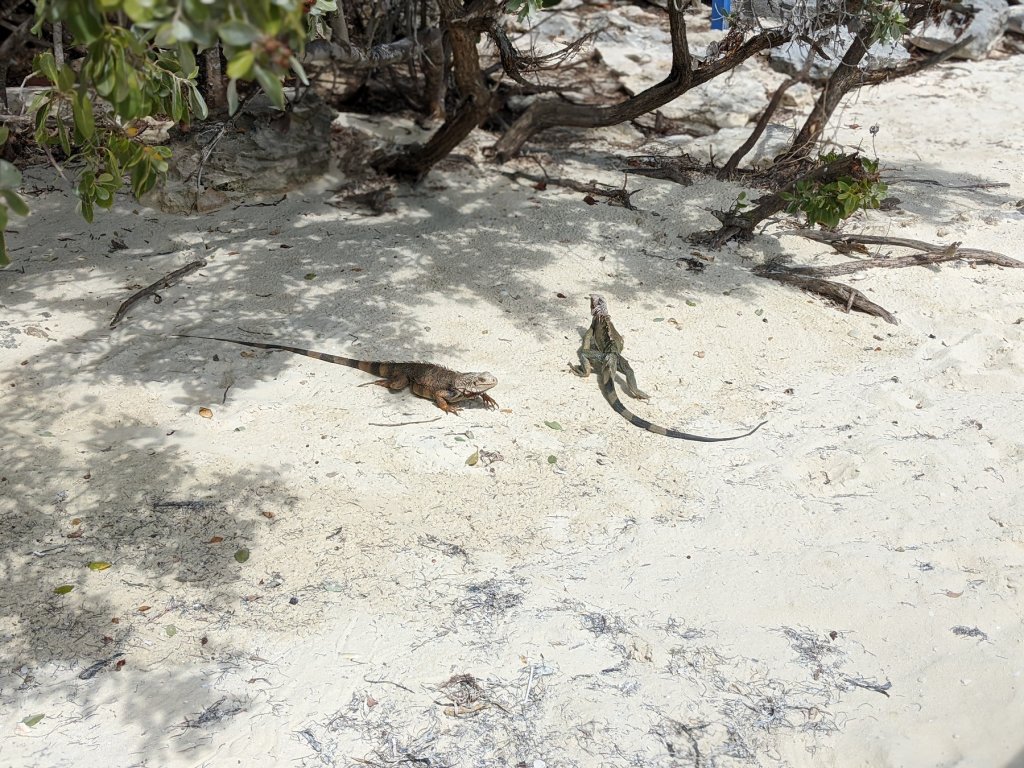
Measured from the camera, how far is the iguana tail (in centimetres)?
493

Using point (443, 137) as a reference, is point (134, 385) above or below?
below

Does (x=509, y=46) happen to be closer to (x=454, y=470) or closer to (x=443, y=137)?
(x=443, y=137)

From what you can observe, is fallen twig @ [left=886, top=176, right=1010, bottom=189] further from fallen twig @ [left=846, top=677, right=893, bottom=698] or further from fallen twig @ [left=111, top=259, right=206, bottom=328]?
fallen twig @ [left=111, top=259, right=206, bottom=328]

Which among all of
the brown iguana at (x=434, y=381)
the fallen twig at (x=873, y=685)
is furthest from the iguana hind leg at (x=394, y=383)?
the fallen twig at (x=873, y=685)

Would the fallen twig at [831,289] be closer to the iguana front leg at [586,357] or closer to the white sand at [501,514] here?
the white sand at [501,514]

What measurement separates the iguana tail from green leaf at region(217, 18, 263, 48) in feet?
11.5

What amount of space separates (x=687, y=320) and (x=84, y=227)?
487 centimetres

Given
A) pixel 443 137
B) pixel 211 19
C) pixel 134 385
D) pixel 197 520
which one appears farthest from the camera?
pixel 443 137

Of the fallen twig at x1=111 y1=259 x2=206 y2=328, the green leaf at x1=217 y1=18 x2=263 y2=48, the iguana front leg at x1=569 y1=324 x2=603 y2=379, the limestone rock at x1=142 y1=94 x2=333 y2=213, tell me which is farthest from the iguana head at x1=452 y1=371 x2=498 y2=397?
the limestone rock at x1=142 y1=94 x2=333 y2=213

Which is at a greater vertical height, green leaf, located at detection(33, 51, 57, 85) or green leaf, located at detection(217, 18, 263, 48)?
green leaf, located at detection(217, 18, 263, 48)

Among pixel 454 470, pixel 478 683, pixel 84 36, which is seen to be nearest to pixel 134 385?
pixel 454 470

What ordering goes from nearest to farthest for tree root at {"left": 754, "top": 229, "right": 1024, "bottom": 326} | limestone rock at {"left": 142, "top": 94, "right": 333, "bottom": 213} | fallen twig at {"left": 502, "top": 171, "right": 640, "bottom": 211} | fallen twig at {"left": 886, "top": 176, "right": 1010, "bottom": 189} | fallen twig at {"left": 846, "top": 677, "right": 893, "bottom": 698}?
fallen twig at {"left": 846, "top": 677, "right": 893, "bottom": 698}
tree root at {"left": 754, "top": 229, "right": 1024, "bottom": 326}
limestone rock at {"left": 142, "top": 94, "right": 333, "bottom": 213}
fallen twig at {"left": 502, "top": 171, "right": 640, "bottom": 211}
fallen twig at {"left": 886, "top": 176, "right": 1010, "bottom": 189}

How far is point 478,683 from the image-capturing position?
11.2 ft

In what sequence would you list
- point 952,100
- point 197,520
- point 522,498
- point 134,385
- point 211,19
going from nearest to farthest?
point 211,19, point 197,520, point 522,498, point 134,385, point 952,100
